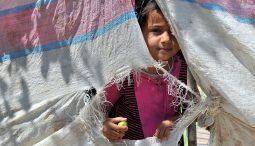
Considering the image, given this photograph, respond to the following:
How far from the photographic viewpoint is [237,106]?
Answer: 1812mm

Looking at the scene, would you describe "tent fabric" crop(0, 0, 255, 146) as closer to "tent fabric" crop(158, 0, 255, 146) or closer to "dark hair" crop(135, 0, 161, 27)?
"tent fabric" crop(158, 0, 255, 146)

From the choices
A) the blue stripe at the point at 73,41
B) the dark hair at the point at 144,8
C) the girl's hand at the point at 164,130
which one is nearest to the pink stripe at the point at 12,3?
the blue stripe at the point at 73,41

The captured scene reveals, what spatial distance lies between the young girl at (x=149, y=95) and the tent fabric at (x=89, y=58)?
101 mm

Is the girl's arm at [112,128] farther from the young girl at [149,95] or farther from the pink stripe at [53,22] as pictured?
the pink stripe at [53,22]

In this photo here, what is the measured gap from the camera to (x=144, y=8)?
199 centimetres

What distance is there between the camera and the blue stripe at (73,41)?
1808mm

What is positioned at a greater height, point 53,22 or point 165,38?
point 53,22

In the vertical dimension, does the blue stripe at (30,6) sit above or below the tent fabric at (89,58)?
above

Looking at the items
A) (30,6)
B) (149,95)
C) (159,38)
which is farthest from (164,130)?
(30,6)

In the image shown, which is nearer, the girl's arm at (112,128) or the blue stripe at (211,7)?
the blue stripe at (211,7)

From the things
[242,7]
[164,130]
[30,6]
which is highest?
[30,6]

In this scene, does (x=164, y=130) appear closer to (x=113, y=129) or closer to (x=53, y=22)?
(x=113, y=129)

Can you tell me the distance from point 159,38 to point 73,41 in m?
0.34

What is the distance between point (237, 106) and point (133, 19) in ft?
1.64
